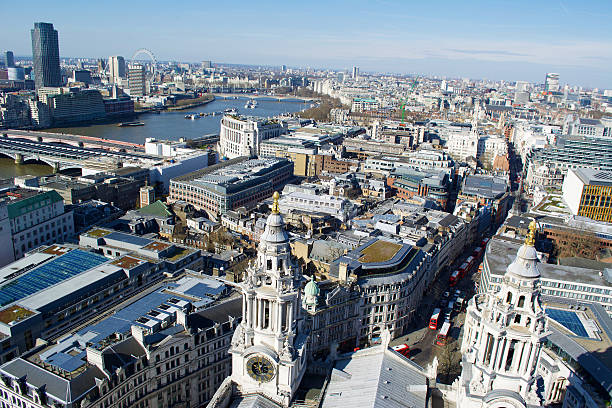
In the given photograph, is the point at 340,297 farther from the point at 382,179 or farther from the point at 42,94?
the point at 42,94

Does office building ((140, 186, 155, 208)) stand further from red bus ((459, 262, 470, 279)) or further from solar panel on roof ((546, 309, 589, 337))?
solar panel on roof ((546, 309, 589, 337))

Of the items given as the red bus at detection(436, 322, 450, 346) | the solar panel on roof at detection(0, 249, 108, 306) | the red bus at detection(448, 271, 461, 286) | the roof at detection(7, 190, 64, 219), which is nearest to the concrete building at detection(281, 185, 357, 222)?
the red bus at detection(448, 271, 461, 286)

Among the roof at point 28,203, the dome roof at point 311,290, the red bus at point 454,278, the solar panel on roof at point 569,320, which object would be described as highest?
the roof at point 28,203

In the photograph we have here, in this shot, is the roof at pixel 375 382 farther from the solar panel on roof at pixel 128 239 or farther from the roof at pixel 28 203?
the roof at pixel 28 203

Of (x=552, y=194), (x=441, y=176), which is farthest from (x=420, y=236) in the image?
(x=552, y=194)

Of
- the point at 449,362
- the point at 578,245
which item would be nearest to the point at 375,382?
the point at 449,362

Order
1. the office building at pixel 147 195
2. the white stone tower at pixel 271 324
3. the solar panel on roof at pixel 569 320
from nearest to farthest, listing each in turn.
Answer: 1. the white stone tower at pixel 271 324
2. the solar panel on roof at pixel 569 320
3. the office building at pixel 147 195

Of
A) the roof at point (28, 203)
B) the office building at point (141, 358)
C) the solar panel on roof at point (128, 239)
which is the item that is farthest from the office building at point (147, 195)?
the office building at point (141, 358)

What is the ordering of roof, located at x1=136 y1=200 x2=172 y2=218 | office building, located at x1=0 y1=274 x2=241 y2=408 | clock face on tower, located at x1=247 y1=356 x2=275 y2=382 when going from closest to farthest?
clock face on tower, located at x1=247 y1=356 x2=275 y2=382
office building, located at x1=0 y1=274 x2=241 y2=408
roof, located at x1=136 y1=200 x2=172 y2=218
